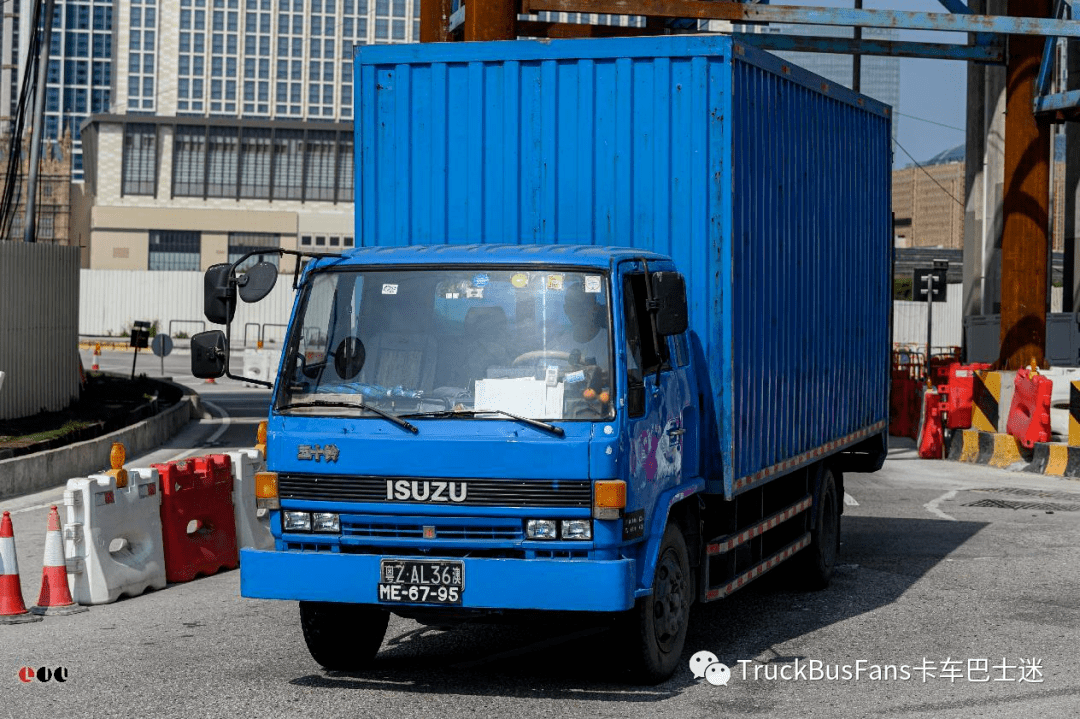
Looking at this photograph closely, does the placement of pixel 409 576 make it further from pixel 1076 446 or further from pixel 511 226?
pixel 1076 446

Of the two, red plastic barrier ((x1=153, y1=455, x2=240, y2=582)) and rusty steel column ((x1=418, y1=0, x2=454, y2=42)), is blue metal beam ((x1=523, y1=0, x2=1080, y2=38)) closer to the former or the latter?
rusty steel column ((x1=418, y1=0, x2=454, y2=42))

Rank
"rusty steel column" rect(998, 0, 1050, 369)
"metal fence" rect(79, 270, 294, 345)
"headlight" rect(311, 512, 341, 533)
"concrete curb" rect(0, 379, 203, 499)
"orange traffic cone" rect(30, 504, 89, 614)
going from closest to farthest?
"headlight" rect(311, 512, 341, 533)
"orange traffic cone" rect(30, 504, 89, 614)
"concrete curb" rect(0, 379, 203, 499)
"rusty steel column" rect(998, 0, 1050, 369)
"metal fence" rect(79, 270, 294, 345)

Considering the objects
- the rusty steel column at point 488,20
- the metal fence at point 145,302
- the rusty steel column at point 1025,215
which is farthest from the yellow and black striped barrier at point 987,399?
the metal fence at point 145,302

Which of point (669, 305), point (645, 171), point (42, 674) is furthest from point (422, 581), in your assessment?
point (645, 171)

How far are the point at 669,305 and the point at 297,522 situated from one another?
7.15 ft

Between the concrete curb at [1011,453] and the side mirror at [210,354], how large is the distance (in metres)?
15.6

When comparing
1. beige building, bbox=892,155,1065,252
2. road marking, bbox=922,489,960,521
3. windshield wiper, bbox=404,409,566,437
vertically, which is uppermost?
beige building, bbox=892,155,1065,252

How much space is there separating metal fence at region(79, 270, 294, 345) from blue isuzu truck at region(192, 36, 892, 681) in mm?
65699

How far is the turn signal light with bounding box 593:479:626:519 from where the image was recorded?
24.6 feet

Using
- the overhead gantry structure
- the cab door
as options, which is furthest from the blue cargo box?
the overhead gantry structure

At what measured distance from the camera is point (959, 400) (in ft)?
78.4

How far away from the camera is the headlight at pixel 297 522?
791cm

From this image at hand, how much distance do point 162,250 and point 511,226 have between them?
102479 mm

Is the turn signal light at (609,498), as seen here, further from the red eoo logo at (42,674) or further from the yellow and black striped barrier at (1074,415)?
the yellow and black striped barrier at (1074,415)
